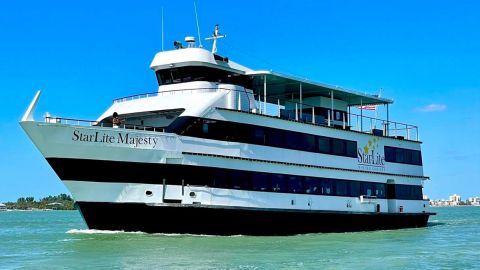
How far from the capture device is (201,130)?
65.5 feet

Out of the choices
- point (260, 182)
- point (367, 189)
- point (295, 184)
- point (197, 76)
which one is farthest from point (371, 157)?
point (197, 76)

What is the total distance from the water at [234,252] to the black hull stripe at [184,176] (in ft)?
5.47

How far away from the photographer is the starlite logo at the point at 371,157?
25859 mm

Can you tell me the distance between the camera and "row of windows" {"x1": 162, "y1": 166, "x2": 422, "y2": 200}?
1964 centimetres

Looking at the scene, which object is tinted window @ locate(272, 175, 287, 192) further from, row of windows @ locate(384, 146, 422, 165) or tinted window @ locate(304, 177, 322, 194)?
row of windows @ locate(384, 146, 422, 165)

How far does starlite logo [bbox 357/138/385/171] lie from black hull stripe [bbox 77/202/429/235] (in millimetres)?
4148

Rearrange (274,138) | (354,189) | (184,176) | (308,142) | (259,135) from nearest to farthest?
(184,176), (259,135), (274,138), (308,142), (354,189)

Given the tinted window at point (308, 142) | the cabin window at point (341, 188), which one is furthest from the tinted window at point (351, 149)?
the tinted window at point (308, 142)

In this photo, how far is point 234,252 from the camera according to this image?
52.9 ft

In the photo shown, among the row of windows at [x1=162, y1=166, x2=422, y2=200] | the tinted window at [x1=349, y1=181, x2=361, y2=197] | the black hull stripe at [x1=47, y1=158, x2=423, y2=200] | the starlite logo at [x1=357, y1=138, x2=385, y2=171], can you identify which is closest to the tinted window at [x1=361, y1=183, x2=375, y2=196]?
the row of windows at [x1=162, y1=166, x2=422, y2=200]

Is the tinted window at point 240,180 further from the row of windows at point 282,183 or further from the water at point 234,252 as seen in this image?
the water at point 234,252

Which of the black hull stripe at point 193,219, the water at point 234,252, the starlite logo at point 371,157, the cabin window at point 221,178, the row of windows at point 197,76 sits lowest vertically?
the water at point 234,252

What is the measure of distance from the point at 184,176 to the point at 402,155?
12.6 m

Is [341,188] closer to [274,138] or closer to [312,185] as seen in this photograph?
[312,185]
